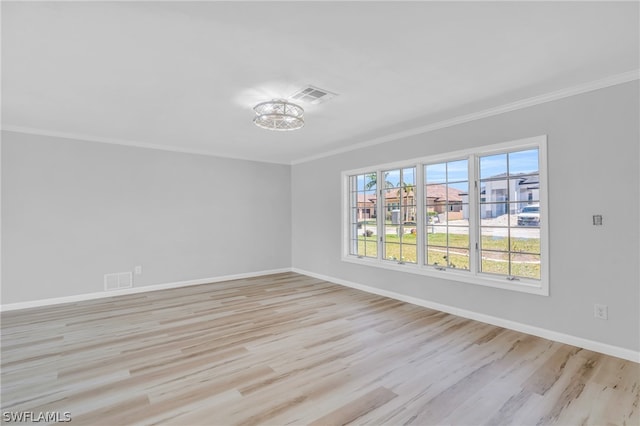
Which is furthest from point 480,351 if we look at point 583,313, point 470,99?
point 470,99

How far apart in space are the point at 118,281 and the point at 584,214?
21.2 ft

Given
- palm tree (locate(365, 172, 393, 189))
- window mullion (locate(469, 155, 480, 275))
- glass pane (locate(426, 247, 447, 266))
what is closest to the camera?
window mullion (locate(469, 155, 480, 275))

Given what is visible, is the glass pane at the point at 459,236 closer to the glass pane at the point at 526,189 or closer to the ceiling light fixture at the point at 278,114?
the glass pane at the point at 526,189

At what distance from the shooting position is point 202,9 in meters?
1.87

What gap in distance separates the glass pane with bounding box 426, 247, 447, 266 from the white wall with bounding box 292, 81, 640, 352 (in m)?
0.36

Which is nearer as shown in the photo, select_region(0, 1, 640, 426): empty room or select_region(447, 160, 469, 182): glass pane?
select_region(0, 1, 640, 426): empty room

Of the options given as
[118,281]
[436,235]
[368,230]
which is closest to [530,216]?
[436,235]

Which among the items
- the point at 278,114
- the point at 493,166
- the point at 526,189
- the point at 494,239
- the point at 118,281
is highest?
the point at 278,114

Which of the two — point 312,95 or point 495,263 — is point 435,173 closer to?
point 495,263

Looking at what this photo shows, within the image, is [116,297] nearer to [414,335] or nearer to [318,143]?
[318,143]

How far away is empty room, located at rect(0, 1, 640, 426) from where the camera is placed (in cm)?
206

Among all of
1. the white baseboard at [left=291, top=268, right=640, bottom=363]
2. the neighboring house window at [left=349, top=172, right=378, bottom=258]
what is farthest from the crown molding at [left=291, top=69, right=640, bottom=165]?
the white baseboard at [left=291, top=268, right=640, bottom=363]

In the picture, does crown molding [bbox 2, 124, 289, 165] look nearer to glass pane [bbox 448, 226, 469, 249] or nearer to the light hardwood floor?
the light hardwood floor

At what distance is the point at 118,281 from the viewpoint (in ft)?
16.6
